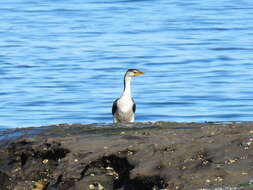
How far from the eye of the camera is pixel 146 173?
9133 mm

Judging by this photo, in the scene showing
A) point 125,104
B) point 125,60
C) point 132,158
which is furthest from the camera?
point 125,60

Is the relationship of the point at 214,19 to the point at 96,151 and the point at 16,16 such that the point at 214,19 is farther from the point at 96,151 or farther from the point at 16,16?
the point at 96,151

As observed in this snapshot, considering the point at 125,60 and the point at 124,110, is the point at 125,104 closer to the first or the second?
the point at 124,110

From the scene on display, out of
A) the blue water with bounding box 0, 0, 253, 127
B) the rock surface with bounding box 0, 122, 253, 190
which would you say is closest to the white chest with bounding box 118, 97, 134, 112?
the blue water with bounding box 0, 0, 253, 127

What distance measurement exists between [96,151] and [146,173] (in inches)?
32.9

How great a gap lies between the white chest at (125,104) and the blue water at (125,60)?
2.93 metres

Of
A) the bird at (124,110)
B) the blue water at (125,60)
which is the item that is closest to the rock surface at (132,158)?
the bird at (124,110)

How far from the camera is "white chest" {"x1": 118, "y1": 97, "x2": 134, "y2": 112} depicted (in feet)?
49.2

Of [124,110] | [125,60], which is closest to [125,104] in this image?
[124,110]

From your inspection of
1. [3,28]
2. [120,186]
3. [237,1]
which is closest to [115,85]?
[3,28]

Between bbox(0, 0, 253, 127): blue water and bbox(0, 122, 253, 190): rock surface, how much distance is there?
293 inches

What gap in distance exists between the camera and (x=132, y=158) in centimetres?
952

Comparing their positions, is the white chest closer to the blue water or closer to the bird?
the bird

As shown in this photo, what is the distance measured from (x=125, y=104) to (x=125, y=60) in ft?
34.4
